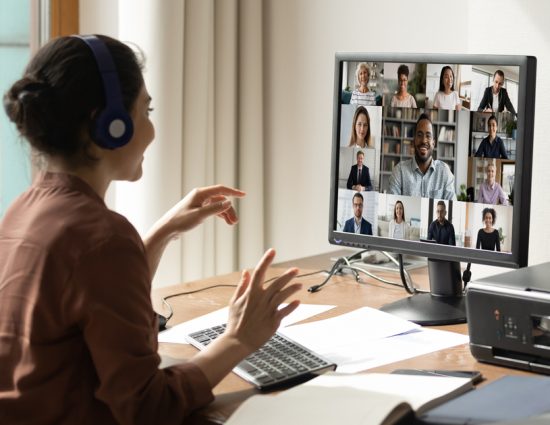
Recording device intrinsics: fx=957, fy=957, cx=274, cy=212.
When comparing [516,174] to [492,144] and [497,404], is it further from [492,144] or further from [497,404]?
[497,404]

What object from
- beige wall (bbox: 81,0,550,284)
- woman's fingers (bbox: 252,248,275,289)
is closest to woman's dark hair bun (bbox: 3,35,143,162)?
woman's fingers (bbox: 252,248,275,289)

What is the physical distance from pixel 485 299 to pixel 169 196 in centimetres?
127

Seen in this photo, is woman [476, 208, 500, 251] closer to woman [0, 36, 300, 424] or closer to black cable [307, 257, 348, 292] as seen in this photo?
black cable [307, 257, 348, 292]

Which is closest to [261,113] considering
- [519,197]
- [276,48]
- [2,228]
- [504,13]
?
[276,48]

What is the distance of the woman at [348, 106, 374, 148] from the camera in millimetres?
1871

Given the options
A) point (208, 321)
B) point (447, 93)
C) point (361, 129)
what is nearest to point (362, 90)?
point (361, 129)

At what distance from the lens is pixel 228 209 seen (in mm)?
1773

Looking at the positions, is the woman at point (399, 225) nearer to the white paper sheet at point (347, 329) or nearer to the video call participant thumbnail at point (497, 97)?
the white paper sheet at point (347, 329)

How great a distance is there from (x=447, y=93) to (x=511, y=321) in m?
0.46

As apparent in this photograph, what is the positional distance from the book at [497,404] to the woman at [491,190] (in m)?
0.40

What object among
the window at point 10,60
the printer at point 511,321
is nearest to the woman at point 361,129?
the printer at point 511,321

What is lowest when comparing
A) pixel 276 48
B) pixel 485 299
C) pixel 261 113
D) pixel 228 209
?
pixel 485 299

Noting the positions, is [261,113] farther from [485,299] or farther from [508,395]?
[508,395]

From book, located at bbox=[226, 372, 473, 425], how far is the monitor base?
386mm
